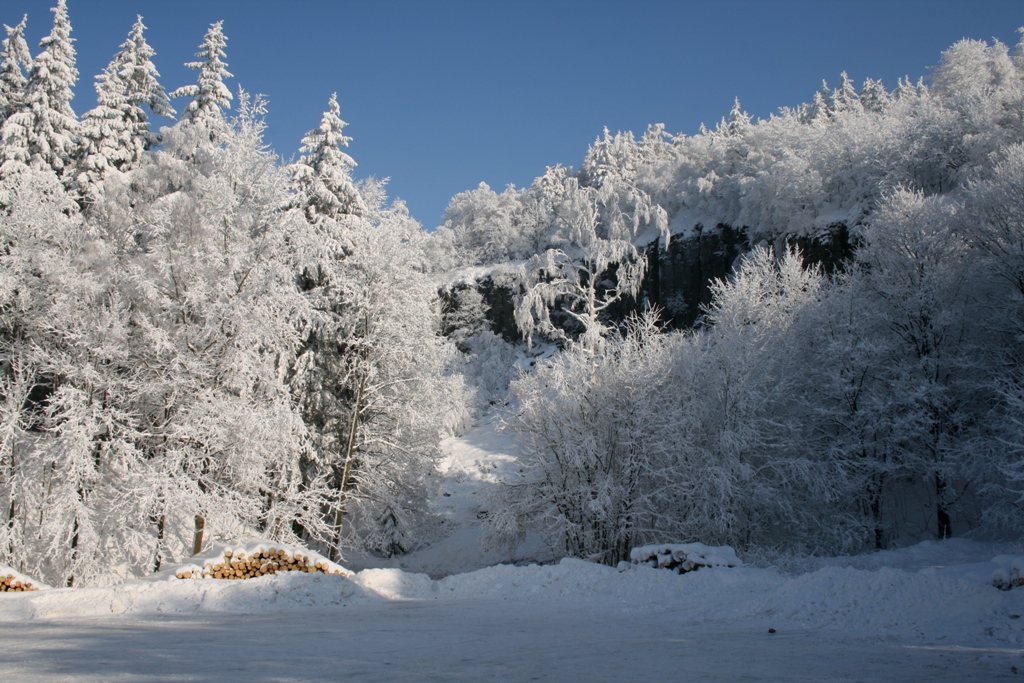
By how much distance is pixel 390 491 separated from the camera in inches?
714

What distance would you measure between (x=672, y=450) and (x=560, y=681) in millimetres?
13133

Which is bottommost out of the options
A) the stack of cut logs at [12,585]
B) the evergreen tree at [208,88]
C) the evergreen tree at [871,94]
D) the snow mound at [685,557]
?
the stack of cut logs at [12,585]

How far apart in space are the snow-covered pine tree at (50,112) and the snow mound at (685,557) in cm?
2410

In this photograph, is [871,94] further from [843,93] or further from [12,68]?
[12,68]

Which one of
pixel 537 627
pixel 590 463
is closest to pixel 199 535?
pixel 590 463

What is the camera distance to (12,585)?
11.0 m

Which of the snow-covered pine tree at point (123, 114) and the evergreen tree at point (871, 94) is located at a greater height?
the evergreen tree at point (871, 94)

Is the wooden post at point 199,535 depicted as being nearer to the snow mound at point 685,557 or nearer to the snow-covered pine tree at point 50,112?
the snow mound at point 685,557

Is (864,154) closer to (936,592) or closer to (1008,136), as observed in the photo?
(1008,136)

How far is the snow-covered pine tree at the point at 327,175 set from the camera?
19094 millimetres

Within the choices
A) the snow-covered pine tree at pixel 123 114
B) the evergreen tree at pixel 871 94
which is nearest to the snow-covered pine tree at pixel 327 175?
the snow-covered pine tree at pixel 123 114

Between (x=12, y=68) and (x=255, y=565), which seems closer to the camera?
(x=255, y=565)

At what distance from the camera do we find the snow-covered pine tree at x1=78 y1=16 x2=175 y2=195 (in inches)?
892

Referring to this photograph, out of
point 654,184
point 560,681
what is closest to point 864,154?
point 654,184
